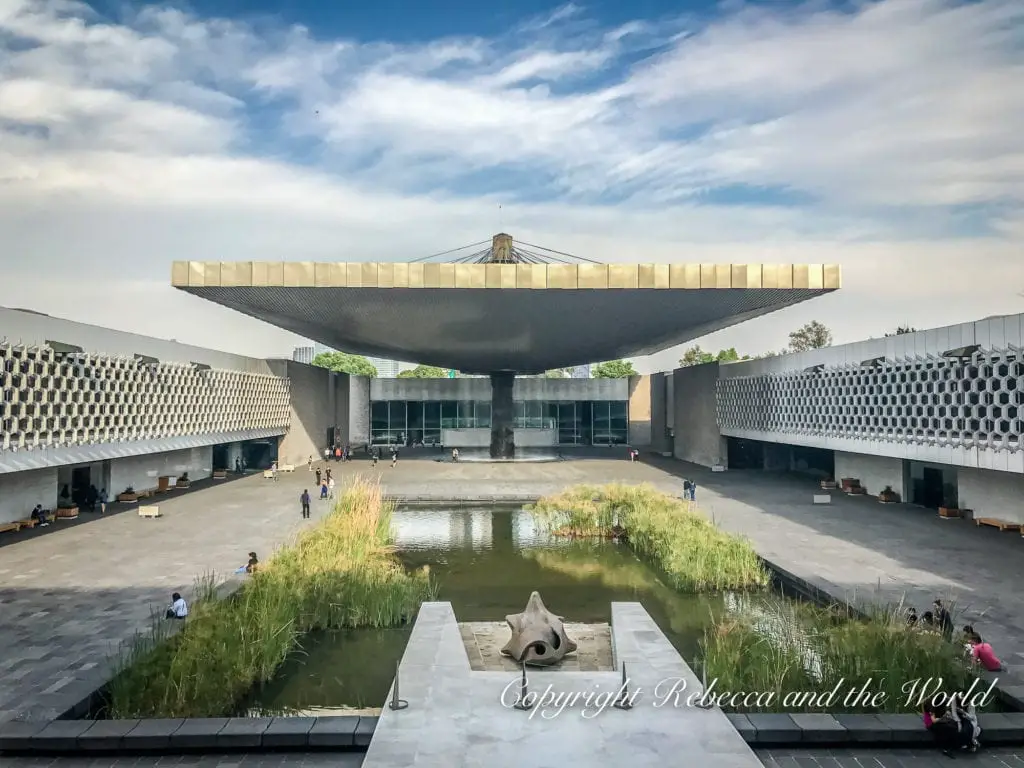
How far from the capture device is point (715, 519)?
16.8 meters

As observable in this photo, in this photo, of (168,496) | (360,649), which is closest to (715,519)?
(360,649)

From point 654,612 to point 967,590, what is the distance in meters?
4.60

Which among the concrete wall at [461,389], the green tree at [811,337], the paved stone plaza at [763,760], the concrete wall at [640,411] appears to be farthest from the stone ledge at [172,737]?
the green tree at [811,337]

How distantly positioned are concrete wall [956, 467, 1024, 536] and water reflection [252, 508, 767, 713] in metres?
8.47

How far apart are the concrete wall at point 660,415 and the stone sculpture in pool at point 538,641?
99.6 ft

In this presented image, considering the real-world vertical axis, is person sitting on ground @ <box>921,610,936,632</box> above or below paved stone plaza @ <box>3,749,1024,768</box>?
above

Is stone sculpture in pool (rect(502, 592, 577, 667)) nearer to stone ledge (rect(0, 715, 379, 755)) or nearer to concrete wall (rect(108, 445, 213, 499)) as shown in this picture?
stone ledge (rect(0, 715, 379, 755))

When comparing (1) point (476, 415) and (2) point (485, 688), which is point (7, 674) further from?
(1) point (476, 415)

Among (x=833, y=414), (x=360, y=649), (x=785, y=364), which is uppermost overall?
(x=785, y=364)

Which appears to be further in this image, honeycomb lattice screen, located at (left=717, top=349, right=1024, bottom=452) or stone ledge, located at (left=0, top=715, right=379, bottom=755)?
honeycomb lattice screen, located at (left=717, top=349, right=1024, bottom=452)

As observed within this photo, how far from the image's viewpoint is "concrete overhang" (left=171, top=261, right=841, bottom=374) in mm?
16406

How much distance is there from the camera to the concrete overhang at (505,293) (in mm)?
16406

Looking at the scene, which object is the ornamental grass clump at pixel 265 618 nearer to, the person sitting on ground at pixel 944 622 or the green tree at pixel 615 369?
the person sitting on ground at pixel 944 622

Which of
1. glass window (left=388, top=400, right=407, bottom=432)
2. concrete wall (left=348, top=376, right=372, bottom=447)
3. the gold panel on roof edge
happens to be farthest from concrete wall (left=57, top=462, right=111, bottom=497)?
glass window (left=388, top=400, right=407, bottom=432)
